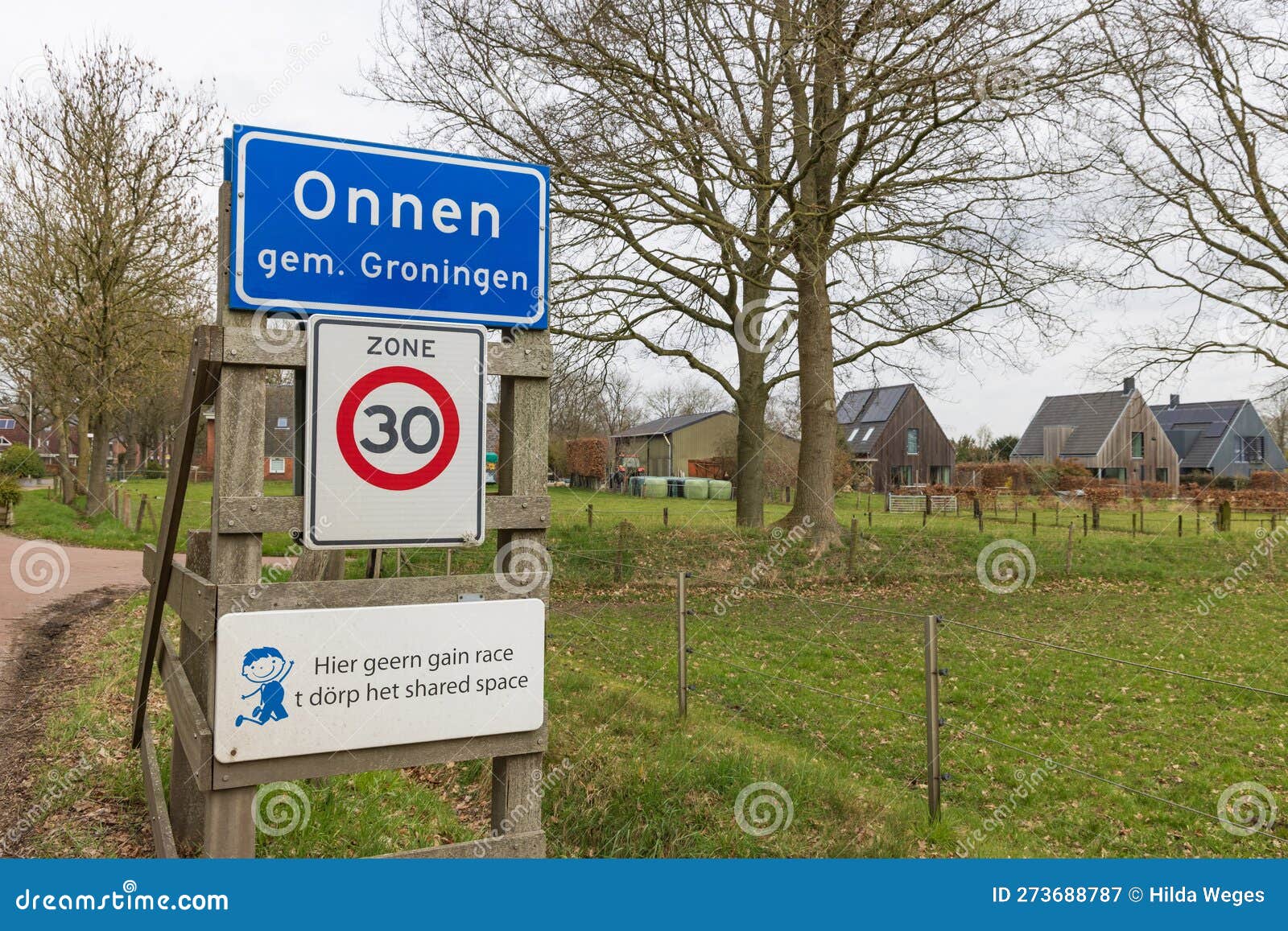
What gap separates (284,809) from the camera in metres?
3.93

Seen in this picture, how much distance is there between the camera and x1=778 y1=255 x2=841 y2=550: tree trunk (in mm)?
17609

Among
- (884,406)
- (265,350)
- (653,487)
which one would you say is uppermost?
(884,406)

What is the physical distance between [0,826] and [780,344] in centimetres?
1781

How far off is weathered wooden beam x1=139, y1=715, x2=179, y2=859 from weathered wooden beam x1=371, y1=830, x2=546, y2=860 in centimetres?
95

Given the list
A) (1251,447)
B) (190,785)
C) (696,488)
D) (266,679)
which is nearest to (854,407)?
(696,488)

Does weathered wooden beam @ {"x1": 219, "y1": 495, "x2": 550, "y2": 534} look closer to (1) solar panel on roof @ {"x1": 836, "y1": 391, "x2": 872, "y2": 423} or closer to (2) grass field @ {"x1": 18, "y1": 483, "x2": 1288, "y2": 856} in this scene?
(2) grass field @ {"x1": 18, "y1": 483, "x2": 1288, "y2": 856}

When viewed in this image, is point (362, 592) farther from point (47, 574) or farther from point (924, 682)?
point (47, 574)

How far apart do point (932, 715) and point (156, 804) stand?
4191 millimetres

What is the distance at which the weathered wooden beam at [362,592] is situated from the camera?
277 centimetres

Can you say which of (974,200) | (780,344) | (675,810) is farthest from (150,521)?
(675,810)

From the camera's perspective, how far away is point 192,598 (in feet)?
10.3

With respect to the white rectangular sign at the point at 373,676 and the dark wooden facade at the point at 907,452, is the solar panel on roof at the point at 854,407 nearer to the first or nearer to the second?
the dark wooden facade at the point at 907,452

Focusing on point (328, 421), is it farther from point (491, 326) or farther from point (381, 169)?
point (381, 169)

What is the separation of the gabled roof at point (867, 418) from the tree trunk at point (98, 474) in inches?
843
